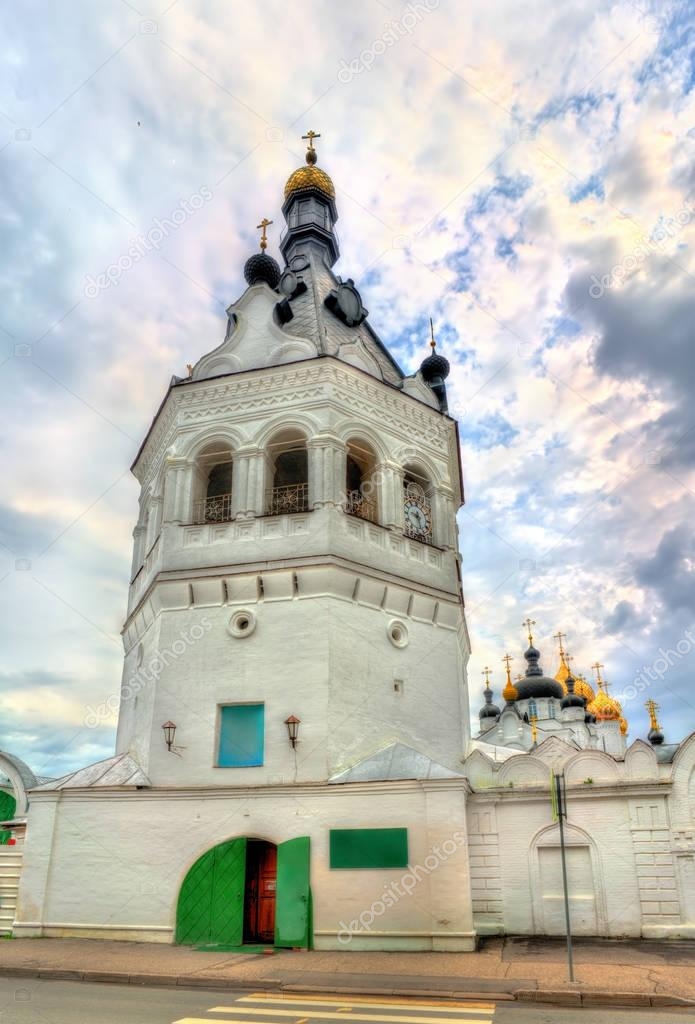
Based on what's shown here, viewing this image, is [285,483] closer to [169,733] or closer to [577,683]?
[169,733]

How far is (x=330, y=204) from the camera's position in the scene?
99.0 ft

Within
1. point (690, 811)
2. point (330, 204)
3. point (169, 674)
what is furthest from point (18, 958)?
point (330, 204)

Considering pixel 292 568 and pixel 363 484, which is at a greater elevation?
pixel 363 484

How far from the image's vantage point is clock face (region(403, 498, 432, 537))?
67.7 feet

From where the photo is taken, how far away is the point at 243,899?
15.3 m

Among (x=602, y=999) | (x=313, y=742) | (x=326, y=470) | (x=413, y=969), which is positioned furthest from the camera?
(x=326, y=470)

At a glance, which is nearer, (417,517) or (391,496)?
(391,496)

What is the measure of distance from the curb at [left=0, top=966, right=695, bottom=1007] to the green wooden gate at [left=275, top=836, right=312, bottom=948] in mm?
3399

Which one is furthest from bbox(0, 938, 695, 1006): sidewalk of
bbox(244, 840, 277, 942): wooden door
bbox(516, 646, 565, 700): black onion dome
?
bbox(516, 646, 565, 700): black onion dome

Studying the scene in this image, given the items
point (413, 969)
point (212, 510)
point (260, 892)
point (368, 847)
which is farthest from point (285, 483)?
point (413, 969)

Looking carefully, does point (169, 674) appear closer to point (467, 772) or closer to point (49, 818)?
point (49, 818)

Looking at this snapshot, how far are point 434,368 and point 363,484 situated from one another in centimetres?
576

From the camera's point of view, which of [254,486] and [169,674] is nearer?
[169,674]

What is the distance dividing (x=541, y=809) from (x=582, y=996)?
676 centimetres
